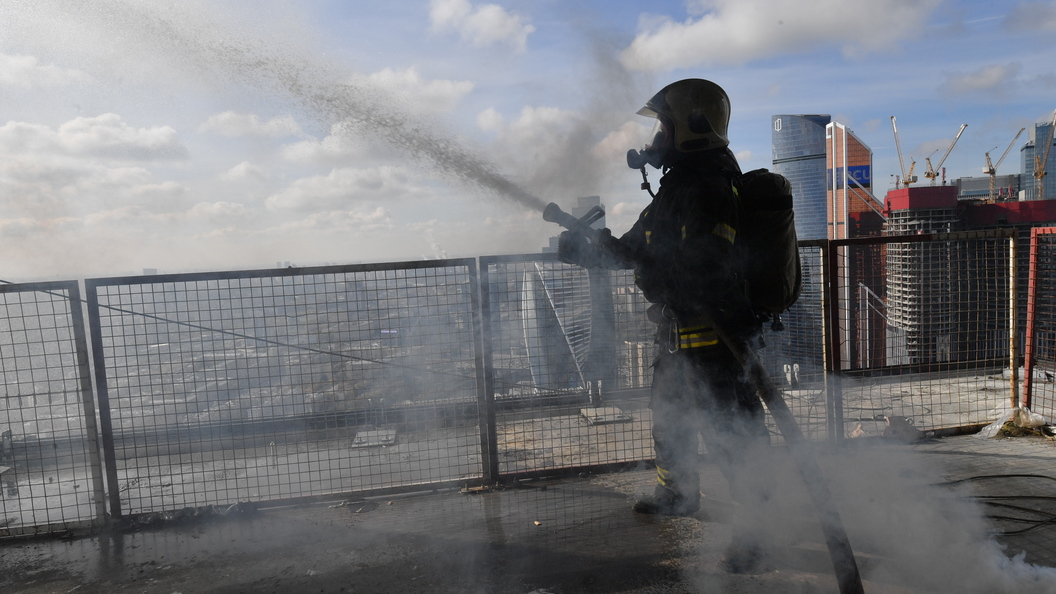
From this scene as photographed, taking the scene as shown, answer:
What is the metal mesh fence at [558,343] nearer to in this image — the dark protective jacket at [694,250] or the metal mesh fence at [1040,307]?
the dark protective jacket at [694,250]

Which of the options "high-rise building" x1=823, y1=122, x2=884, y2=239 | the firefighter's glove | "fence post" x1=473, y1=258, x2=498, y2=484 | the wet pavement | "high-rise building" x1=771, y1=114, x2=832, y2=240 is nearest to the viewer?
the wet pavement

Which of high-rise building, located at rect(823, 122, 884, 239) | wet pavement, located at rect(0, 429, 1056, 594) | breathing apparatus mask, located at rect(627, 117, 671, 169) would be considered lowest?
wet pavement, located at rect(0, 429, 1056, 594)

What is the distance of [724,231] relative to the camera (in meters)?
2.81

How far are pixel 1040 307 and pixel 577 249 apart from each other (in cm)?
470

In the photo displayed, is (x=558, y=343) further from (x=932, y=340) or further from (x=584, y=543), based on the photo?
(x=932, y=340)

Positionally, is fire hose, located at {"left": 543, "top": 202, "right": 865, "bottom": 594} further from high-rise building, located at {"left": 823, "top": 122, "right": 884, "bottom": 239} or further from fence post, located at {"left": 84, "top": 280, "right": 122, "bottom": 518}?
high-rise building, located at {"left": 823, "top": 122, "right": 884, "bottom": 239}

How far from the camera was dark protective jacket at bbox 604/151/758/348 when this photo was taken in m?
2.82

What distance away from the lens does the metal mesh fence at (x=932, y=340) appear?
4891 mm

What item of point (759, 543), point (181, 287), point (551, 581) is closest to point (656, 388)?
point (759, 543)

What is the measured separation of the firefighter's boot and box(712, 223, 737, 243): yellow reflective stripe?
1.68 m

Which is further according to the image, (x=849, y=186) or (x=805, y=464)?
(x=849, y=186)

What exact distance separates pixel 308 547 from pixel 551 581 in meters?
1.52

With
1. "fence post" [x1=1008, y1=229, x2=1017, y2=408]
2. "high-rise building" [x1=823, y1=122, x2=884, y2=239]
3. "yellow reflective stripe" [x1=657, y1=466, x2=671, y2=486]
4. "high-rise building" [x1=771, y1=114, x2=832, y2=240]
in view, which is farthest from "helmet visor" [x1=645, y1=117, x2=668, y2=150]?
"high-rise building" [x1=771, y1=114, x2=832, y2=240]

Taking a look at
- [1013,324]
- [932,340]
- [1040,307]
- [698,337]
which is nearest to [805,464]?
[698,337]
